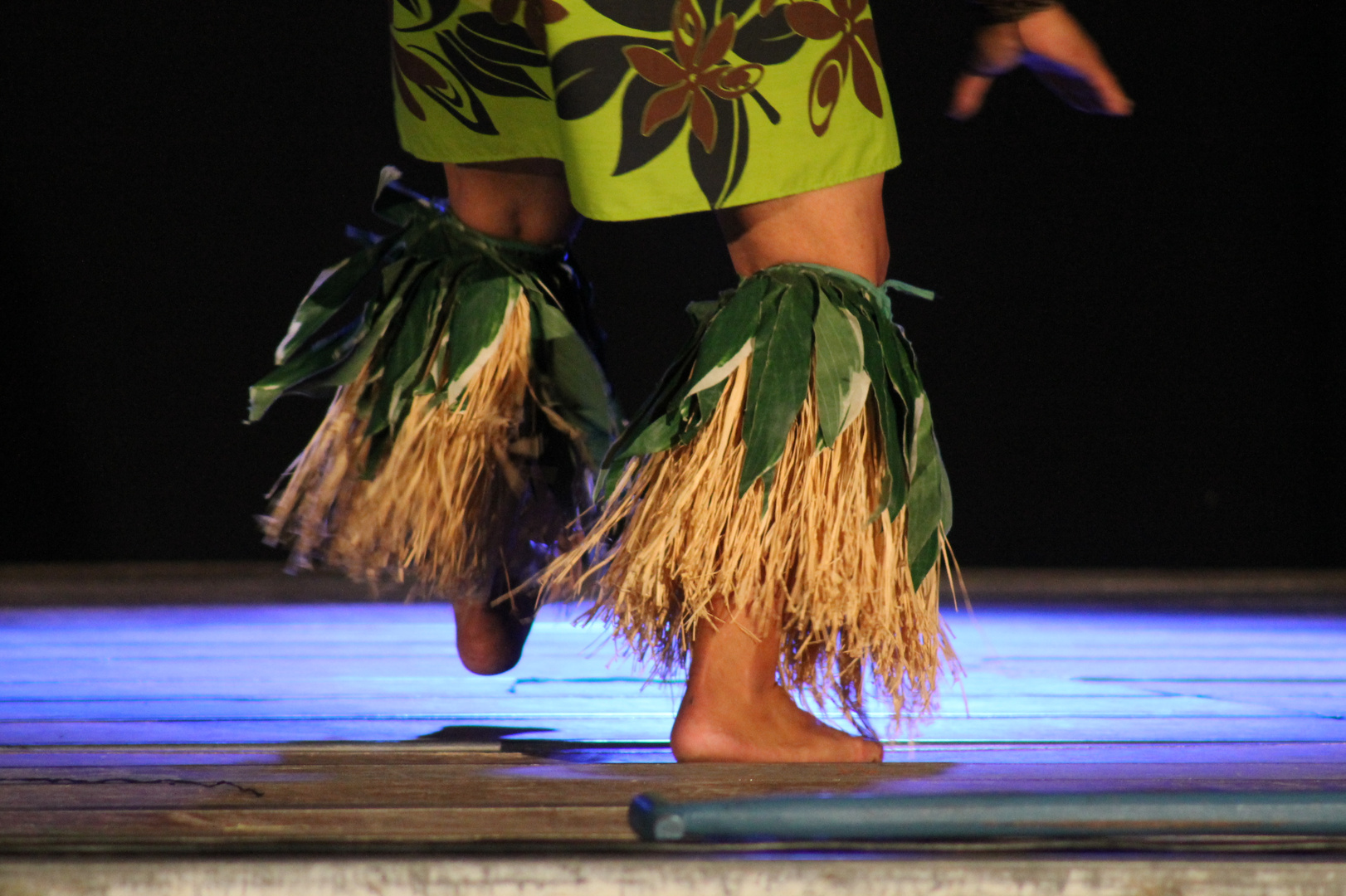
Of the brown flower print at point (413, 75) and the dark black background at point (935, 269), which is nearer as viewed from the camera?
the brown flower print at point (413, 75)

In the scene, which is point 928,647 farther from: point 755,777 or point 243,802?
point 243,802

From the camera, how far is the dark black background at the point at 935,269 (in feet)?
8.37

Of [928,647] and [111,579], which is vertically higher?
[928,647]

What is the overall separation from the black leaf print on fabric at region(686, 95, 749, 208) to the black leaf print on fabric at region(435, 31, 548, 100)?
0.81ft

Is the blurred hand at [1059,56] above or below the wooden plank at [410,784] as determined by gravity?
above

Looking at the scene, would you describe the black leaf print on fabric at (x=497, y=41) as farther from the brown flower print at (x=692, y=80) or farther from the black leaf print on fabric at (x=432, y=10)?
the brown flower print at (x=692, y=80)

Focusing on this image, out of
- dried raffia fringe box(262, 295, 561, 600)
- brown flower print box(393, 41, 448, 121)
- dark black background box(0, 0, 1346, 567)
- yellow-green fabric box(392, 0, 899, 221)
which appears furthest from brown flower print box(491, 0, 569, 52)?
dark black background box(0, 0, 1346, 567)

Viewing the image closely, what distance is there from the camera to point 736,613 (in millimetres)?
850

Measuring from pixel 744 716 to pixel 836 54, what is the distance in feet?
1.49

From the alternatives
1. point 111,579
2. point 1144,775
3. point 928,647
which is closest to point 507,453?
point 928,647

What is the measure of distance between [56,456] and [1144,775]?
2365 millimetres

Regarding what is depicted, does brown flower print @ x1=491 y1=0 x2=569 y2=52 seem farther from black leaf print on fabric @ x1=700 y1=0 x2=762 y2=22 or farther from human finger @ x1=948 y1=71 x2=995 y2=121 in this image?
human finger @ x1=948 y1=71 x2=995 y2=121


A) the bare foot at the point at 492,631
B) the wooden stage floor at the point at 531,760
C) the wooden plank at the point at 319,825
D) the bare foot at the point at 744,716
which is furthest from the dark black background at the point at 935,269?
the wooden plank at the point at 319,825

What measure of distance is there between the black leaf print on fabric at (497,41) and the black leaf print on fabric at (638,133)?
0.21 metres
